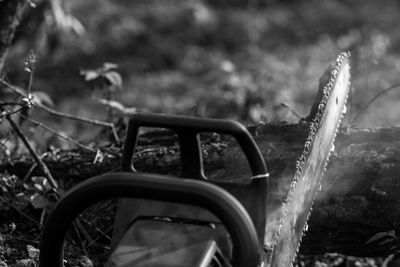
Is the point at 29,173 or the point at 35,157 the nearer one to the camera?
the point at 35,157

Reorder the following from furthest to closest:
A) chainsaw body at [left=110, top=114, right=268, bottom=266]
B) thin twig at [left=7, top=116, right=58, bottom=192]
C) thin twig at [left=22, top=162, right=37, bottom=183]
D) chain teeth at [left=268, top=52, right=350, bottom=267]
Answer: thin twig at [left=22, top=162, right=37, bottom=183] → thin twig at [left=7, top=116, right=58, bottom=192] → chain teeth at [left=268, top=52, right=350, bottom=267] → chainsaw body at [left=110, top=114, right=268, bottom=266]

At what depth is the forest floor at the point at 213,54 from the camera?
7.31m

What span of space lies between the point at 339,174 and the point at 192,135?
0.98 meters

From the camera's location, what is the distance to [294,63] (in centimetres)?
1016

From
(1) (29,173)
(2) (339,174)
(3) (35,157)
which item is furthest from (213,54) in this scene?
(2) (339,174)

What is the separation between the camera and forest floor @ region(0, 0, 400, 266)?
7309 millimetres

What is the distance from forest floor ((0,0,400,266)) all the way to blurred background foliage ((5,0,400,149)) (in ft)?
0.05

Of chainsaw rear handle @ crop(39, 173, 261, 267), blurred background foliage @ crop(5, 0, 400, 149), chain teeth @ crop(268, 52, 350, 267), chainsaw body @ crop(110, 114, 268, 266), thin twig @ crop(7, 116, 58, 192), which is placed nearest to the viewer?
chainsaw rear handle @ crop(39, 173, 261, 267)

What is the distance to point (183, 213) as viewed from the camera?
216 centimetres

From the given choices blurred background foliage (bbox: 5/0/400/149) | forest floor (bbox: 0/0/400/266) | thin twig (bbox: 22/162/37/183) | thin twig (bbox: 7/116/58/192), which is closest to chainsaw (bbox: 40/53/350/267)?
thin twig (bbox: 7/116/58/192)

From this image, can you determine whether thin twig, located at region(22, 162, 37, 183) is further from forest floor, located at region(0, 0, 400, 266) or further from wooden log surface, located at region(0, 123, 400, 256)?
forest floor, located at region(0, 0, 400, 266)

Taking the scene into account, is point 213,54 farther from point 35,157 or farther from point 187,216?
point 187,216

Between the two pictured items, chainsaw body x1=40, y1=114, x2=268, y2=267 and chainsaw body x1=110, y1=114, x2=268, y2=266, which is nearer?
chainsaw body x1=40, y1=114, x2=268, y2=267

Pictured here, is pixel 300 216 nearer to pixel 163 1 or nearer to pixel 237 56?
pixel 237 56
